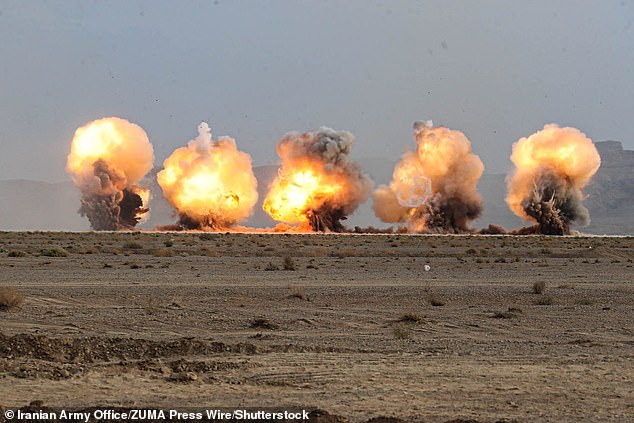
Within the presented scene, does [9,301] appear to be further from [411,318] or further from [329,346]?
[411,318]

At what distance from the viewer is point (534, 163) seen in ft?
343

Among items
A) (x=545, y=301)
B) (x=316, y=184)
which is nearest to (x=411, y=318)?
(x=545, y=301)

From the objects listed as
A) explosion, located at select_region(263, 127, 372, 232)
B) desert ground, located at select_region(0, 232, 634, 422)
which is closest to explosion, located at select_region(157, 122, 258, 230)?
explosion, located at select_region(263, 127, 372, 232)

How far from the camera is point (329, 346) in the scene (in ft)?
57.8

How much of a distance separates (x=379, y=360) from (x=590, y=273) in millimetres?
27309

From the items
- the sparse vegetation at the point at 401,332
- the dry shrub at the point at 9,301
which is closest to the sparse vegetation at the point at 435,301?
the sparse vegetation at the point at 401,332

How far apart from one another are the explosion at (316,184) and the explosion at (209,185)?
433 cm

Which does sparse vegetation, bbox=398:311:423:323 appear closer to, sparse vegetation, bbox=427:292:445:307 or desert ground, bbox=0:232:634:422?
desert ground, bbox=0:232:634:422

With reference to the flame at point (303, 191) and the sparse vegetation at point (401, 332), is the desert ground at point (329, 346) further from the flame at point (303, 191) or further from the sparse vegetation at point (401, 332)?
the flame at point (303, 191)

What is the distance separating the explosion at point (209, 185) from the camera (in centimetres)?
10275

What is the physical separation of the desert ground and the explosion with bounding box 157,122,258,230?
67140mm

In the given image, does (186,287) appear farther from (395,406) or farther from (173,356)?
(395,406)

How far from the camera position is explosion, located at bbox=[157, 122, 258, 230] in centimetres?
10275

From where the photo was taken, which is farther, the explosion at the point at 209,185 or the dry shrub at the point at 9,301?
the explosion at the point at 209,185
